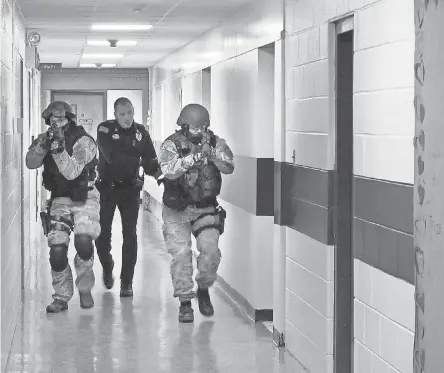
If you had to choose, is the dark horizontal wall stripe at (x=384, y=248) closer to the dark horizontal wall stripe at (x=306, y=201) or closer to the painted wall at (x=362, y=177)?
the painted wall at (x=362, y=177)

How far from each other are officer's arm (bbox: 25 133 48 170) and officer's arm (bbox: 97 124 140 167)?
1053 millimetres

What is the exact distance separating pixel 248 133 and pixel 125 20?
2341 mm

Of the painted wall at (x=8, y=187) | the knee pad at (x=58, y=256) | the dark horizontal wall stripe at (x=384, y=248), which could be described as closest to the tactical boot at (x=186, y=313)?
the knee pad at (x=58, y=256)

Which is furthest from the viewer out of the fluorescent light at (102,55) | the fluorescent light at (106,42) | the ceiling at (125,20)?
the fluorescent light at (102,55)

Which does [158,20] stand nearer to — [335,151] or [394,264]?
[335,151]

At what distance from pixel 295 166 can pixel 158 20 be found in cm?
373

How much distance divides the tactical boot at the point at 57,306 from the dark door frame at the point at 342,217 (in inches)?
115

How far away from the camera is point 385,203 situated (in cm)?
381

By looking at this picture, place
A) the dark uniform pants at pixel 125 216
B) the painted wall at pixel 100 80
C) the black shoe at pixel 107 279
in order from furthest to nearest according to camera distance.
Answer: the painted wall at pixel 100 80 → the black shoe at pixel 107 279 → the dark uniform pants at pixel 125 216

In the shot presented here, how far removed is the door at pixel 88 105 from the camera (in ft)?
62.6

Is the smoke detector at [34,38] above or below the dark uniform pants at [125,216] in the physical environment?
above

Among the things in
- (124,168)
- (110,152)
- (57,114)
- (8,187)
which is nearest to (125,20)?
(110,152)

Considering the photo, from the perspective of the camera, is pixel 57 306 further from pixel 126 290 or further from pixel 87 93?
pixel 87 93

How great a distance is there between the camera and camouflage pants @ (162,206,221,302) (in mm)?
6785
